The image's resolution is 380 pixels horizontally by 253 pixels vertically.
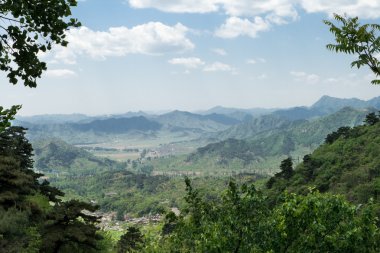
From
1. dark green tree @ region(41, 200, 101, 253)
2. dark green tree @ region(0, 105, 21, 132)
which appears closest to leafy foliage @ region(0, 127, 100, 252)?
dark green tree @ region(41, 200, 101, 253)

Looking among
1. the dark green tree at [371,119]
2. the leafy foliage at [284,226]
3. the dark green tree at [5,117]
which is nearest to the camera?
the dark green tree at [5,117]

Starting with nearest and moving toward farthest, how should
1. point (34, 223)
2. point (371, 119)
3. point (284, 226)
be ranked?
point (284, 226) → point (34, 223) → point (371, 119)

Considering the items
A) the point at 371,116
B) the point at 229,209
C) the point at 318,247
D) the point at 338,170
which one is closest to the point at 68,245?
the point at 229,209

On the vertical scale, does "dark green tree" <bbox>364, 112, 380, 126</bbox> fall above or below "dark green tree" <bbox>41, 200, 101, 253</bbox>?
above

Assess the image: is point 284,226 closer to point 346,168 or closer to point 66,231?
point 66,231

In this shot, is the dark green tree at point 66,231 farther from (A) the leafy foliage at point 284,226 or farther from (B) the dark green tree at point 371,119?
(B) the dark green tree at point 371,119

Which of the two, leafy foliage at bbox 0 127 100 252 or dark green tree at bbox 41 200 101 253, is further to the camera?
dark green tree at bbox 41 200 101 253

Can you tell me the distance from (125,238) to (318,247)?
66981 mm

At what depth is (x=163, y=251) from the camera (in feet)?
76.6

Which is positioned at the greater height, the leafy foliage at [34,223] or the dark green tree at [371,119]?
the dark green tree at [371,119]

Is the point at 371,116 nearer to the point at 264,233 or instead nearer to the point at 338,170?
the point at 338,170

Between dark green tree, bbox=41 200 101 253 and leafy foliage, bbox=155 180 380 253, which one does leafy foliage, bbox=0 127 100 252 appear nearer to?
dark green tree, bbox=41 200 101 253

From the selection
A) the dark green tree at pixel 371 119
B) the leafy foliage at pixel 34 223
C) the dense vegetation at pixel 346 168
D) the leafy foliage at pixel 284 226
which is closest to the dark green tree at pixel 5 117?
the leafy foliage at pixel 284 226

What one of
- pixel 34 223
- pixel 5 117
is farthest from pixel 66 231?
pixel 5 117
